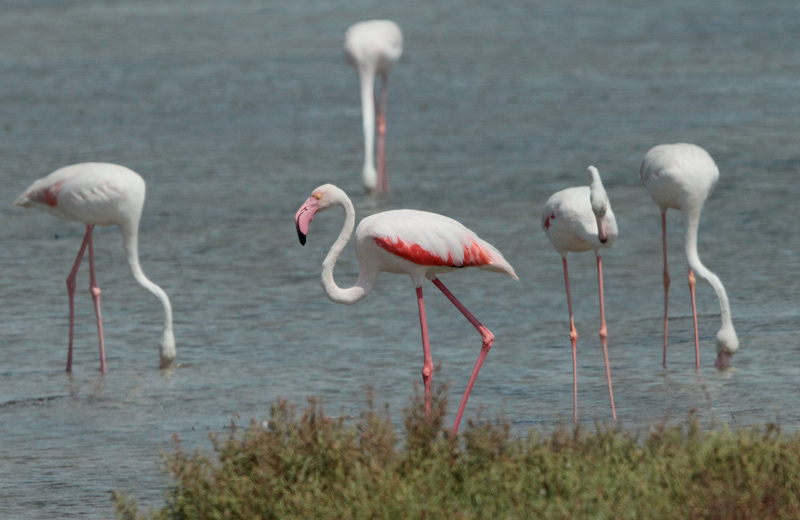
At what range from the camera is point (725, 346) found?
22.5 ft

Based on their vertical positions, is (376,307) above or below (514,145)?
below

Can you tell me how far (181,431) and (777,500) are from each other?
3.18 meters

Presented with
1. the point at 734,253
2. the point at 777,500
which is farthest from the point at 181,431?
the point at 734,253

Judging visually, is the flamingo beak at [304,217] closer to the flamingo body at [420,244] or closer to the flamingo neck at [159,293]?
the flamingo body at [420,244]

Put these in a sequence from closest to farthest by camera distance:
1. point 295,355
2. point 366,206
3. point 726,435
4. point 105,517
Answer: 1. point 726,435
2. point 105,517
3. point 295,355
4. point 366,206

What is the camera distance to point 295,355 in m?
7.62

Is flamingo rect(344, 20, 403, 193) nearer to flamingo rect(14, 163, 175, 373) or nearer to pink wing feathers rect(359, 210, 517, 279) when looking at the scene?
flamingo rect(14, 163, 175, 373)

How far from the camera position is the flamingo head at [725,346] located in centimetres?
685

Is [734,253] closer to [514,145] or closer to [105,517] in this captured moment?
[514,145]

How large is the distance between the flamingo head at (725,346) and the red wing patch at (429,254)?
1.46 metres

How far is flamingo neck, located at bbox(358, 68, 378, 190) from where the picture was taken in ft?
39.1

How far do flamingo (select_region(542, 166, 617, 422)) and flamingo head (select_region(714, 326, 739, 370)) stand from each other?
2.06ft

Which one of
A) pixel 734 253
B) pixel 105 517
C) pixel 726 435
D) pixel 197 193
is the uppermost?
pixel 197 193

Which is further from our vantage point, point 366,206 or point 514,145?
point 514,145
